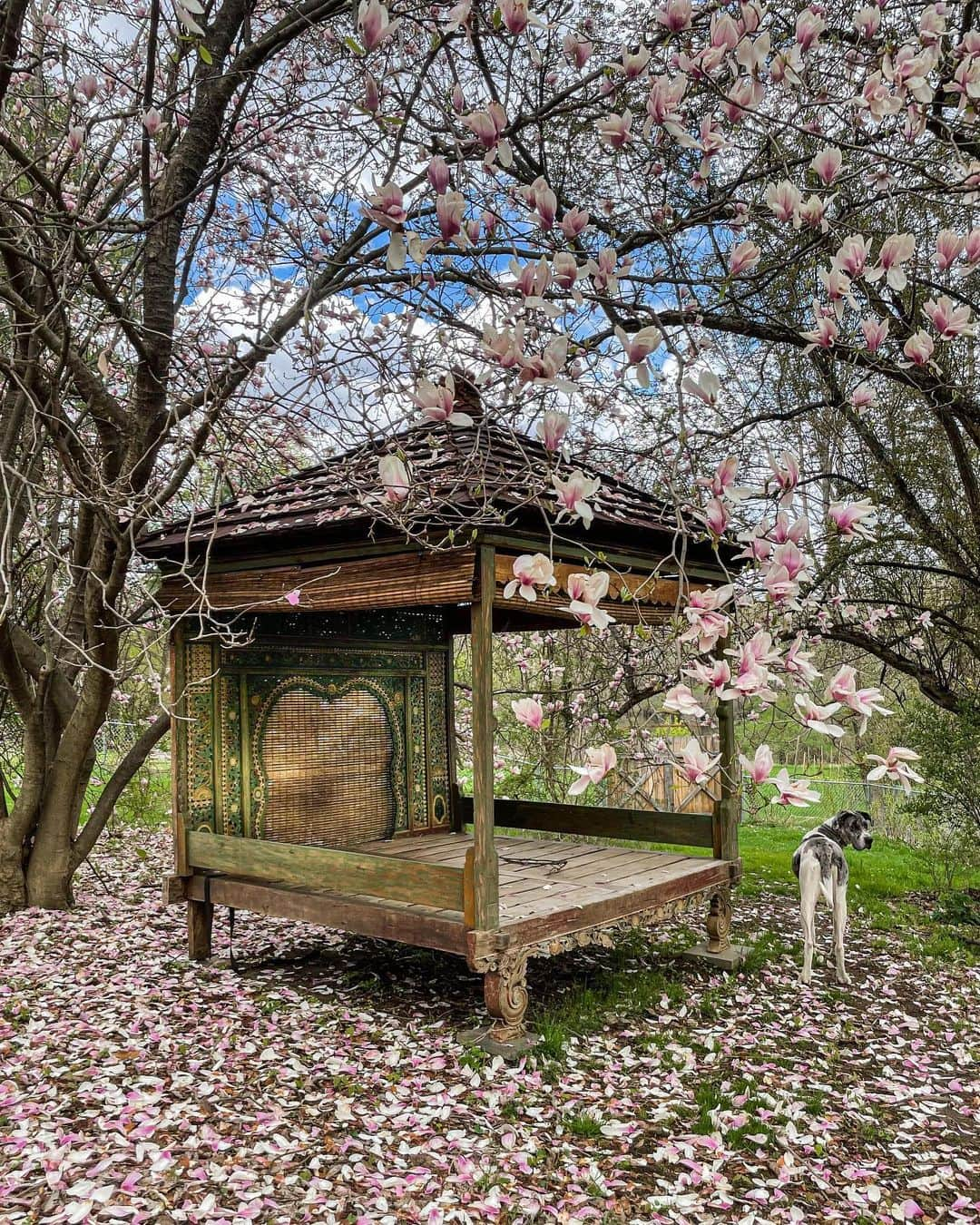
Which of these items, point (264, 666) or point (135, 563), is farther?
point (135, 563)

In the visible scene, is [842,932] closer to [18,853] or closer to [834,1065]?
[834,1065]

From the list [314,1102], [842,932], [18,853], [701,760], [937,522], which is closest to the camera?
[701,760]

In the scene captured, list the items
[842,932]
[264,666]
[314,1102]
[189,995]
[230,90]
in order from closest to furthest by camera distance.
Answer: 1. [314,1102]
2. [230,90]
3. [189,995]
4. [842,932]
5. [264,666]

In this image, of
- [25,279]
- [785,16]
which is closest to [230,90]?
[25,279]

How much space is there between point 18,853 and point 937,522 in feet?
24.8

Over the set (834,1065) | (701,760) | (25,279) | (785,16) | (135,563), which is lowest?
(834,1065)

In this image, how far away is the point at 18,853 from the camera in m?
6.37

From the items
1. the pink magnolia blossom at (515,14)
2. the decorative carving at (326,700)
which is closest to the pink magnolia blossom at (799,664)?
the pink magnolia blossom at (515,14)

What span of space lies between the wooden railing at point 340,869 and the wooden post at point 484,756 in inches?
2.0

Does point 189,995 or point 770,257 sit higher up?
point 770,257

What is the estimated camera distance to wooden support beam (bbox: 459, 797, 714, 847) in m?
5.93

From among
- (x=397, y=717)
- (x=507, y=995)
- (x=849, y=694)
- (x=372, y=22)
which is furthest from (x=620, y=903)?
(x=372, y=22)

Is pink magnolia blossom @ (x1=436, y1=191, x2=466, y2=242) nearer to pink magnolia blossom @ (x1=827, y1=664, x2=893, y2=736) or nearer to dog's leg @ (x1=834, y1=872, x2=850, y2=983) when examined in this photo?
pink magnolia blossom @ (x1=827, y1=664, x2=893, y2=736)

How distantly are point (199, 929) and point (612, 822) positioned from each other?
2.88 meters
